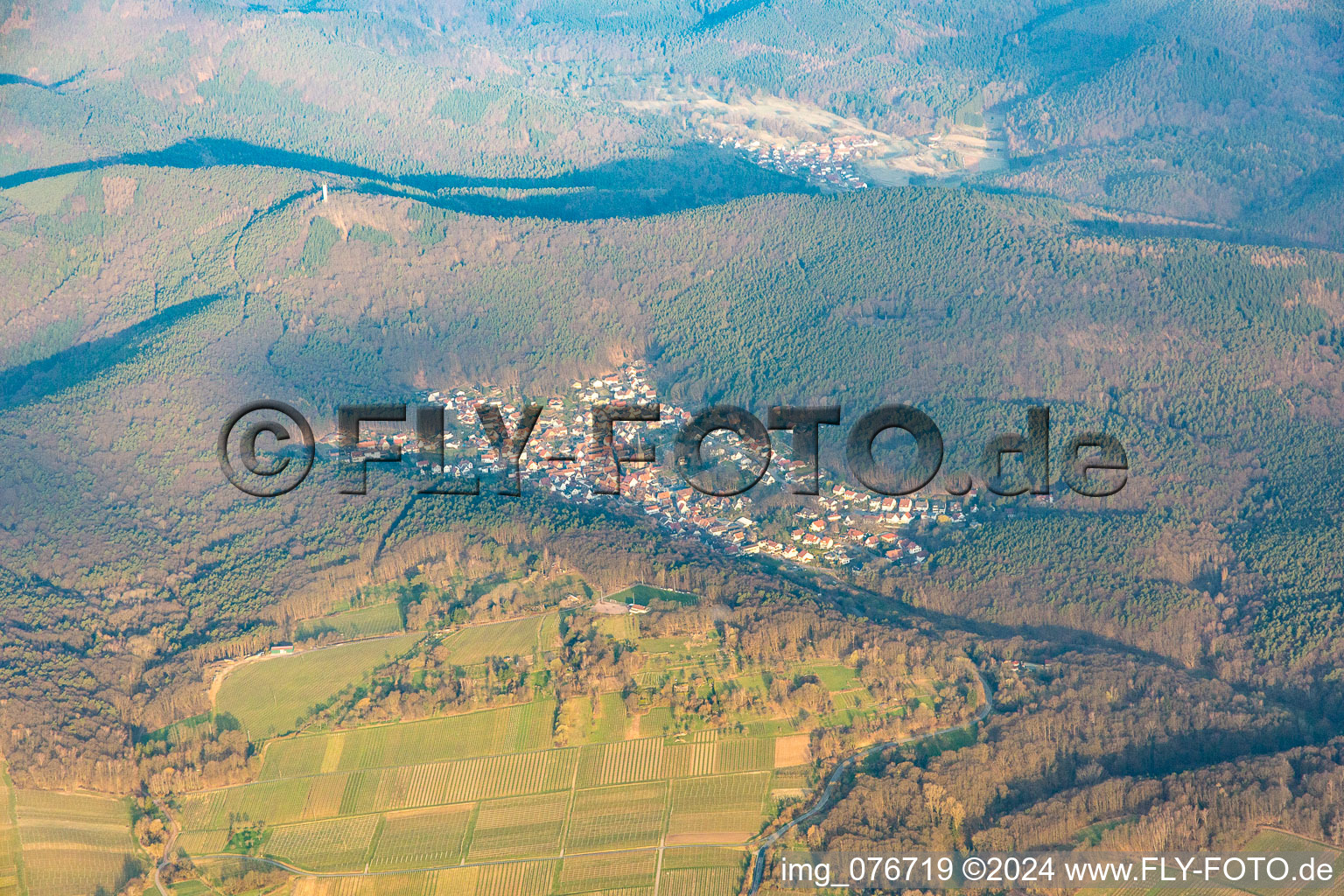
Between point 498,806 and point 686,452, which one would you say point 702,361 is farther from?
point 498,806

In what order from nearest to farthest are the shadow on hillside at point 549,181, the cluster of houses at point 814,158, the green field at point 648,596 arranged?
the green field at point 648,596
the shadow on hillside at point 549,181
the cluster of houses at point 814,158

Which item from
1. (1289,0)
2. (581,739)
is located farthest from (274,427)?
(1289,0)

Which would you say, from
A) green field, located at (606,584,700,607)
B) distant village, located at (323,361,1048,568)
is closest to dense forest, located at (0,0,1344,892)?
green field, located at (606,584,700,607)

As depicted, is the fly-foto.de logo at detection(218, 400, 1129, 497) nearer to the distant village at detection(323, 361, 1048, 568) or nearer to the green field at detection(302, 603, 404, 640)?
the distant village at detection(323, 361, 1048, 568)

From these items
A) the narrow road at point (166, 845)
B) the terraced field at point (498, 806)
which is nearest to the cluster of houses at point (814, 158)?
the terraced field at point (498, 806)

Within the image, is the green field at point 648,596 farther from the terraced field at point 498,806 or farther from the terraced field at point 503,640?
the terraced field at point 498,806

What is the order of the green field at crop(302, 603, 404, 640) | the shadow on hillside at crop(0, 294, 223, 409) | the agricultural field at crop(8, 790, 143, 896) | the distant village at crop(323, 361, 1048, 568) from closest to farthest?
the agricultural field at crop(8, 790, 143, 896) → the green field at crop(302, 603, 404, 640) → the distant village at crop(323, 361, 1048, 568) → the shadow on hillside at crop(0, 294, 223, 409)

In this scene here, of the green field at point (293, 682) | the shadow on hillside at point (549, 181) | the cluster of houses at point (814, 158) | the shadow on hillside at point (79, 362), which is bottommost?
the green field at point (293, 682)
